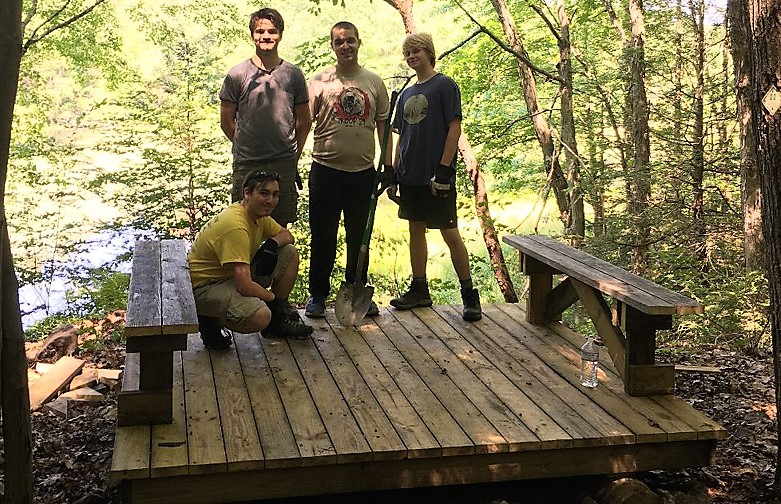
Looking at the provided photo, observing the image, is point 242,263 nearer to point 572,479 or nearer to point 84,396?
point 84,396

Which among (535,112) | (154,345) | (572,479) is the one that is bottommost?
(572,479)

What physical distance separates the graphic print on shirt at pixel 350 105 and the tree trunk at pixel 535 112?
3.87 meters

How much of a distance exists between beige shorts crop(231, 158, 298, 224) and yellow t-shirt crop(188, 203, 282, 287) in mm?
346

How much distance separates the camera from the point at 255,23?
4426mm

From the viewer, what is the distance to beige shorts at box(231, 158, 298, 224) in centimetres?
460

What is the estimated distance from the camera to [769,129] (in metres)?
3.12

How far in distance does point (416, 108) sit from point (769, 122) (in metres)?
2.23

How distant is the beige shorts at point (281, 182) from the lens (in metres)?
4.60

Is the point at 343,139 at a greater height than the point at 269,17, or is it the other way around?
the point at 269,17

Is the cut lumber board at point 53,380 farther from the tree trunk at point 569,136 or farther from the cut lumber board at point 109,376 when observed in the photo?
the tree trunk at point 569,136

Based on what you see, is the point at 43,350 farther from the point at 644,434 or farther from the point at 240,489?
the point at 644,434

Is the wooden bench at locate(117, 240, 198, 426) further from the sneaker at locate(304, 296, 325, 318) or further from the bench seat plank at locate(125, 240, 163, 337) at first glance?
the sneaker at locate(304, 296, 325, 318)

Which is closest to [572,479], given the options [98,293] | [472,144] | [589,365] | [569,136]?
[589,365]

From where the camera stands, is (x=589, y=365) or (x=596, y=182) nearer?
(x=589, y=365)
